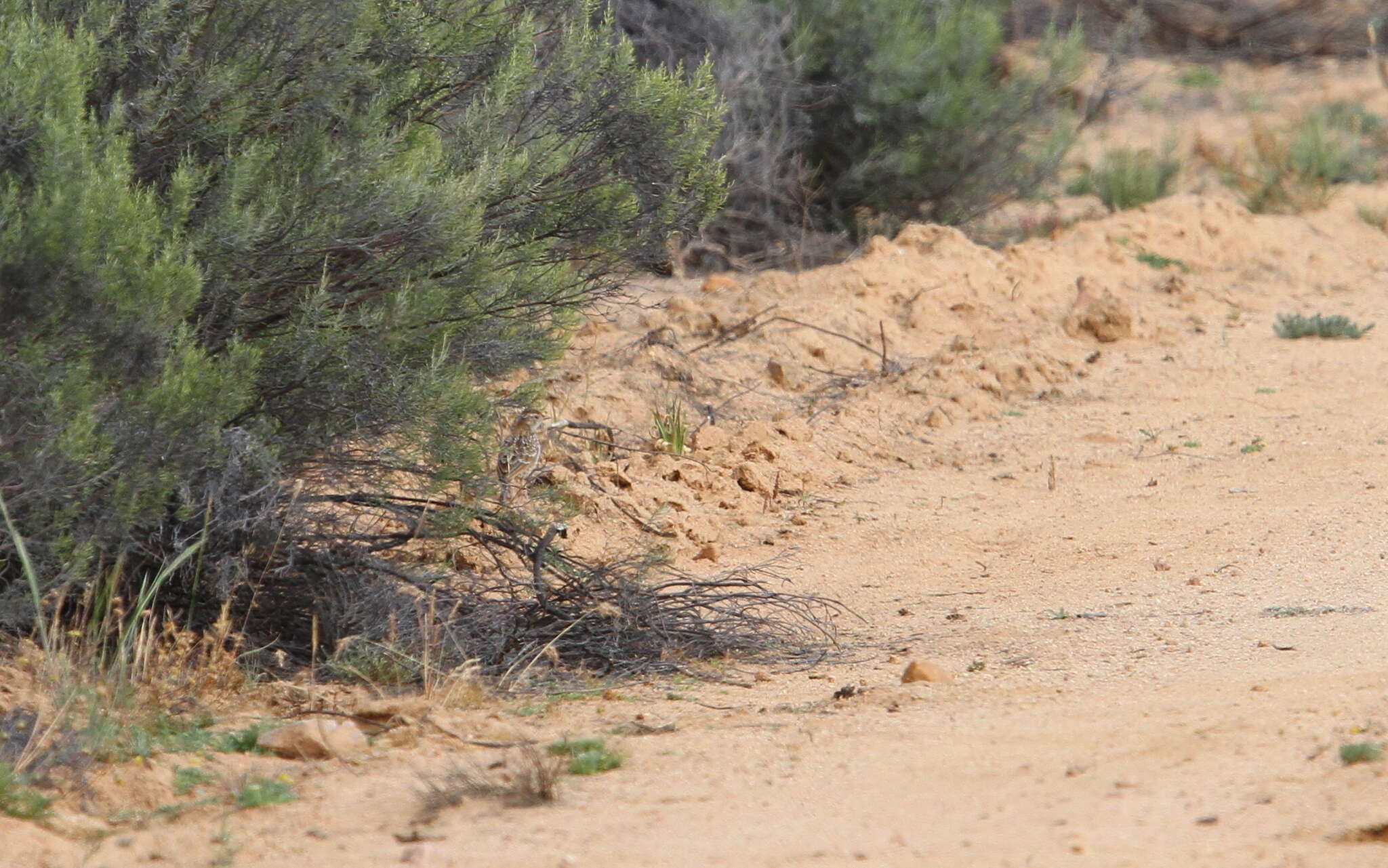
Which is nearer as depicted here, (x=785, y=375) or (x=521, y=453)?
(x=521, y=453)

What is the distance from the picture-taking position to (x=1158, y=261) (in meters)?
10.2

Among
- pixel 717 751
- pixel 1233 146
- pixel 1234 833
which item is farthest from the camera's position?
pixel 1233 146

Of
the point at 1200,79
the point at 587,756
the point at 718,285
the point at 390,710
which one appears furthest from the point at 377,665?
the point at 1200,79

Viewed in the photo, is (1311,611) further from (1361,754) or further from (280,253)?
(280,253)

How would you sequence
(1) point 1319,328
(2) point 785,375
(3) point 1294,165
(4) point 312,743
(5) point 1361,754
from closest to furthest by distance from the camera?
1. (5) point 1361,754
2. (4) point 312,743
3. (2) point 785,375
4. (1) point 1319,328
5. (3) point 1294,165

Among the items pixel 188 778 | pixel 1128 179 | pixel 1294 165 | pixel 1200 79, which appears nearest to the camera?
pixel 188 778

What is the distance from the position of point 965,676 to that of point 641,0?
642 centimetres

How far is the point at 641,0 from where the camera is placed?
9.65 meters

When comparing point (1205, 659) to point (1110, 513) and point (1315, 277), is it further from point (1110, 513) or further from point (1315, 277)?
point (1315, 277)

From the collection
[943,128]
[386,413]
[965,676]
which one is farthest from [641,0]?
[965,676]

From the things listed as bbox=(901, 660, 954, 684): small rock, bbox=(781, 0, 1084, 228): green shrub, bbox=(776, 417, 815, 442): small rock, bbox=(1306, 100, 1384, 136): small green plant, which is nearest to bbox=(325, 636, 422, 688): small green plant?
bbox=(901, 660, 954, 684): small rock

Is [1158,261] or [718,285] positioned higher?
[718,285]

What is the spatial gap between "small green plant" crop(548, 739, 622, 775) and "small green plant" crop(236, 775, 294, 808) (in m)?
0.62

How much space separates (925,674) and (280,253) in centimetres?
221
